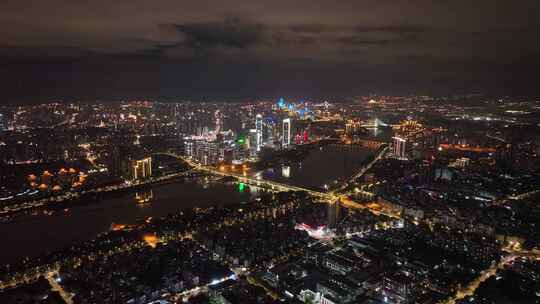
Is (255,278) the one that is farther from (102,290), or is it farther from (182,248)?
(102,290)

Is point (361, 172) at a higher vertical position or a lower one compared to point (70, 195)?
higher

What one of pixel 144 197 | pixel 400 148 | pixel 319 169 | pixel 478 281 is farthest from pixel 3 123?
pixel 478 281

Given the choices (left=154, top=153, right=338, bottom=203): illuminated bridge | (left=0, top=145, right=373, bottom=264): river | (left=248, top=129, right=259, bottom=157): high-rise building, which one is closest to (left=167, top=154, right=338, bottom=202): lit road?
(left=154, top=153, right=338, bottom=203): illuminated bridge

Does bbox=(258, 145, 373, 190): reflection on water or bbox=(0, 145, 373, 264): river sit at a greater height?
bbox=(258, 145, 373, 190): reflection on water

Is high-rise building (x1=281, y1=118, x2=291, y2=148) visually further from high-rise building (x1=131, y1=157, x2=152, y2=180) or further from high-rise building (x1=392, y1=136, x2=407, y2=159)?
high-rise building (x1=131, y1=157, x2=152, y2=180)

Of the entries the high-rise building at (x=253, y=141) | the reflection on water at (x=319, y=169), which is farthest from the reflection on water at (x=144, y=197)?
the high-rise building at (x=253, y=141)

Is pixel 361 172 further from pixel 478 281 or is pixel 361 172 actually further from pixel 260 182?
pixel 478 281

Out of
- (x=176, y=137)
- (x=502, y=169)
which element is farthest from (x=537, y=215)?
(x=176, y=137)

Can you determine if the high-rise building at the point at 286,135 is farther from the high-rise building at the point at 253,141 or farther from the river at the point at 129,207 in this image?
the river at the point at 129,207
